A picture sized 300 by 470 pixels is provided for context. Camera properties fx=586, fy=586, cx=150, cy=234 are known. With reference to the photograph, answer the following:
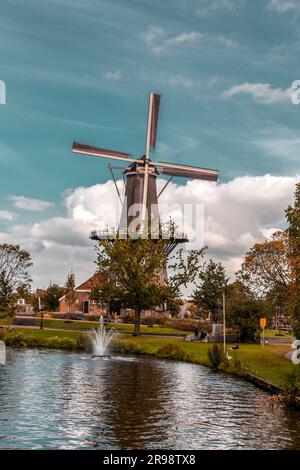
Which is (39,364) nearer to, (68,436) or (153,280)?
(68,436)

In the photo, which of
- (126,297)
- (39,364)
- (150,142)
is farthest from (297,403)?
(150,142)

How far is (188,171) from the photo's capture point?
78.6m

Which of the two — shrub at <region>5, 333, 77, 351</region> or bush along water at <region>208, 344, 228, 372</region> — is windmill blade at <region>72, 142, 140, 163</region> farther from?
bush along water at <region>208, 344, 228, 372</region>

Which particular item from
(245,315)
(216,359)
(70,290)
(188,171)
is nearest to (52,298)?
(70,290)

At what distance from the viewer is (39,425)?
19672 millimetres

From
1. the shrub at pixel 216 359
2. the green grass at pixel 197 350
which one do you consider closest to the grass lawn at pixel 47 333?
the green grass at pixel 197 350

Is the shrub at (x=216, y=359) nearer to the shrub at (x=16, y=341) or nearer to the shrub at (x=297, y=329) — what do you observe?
the shrub at (x=297, y=329)

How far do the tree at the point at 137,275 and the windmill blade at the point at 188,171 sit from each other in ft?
52.5

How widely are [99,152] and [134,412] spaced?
5648cm

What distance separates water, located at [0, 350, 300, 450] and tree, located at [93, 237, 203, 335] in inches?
945

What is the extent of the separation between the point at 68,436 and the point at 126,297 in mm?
42923

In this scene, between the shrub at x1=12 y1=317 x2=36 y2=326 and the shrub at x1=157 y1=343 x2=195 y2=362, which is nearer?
the shrub at x1=157 y1=343 x2=195 y2=362

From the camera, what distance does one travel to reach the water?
1814 cm

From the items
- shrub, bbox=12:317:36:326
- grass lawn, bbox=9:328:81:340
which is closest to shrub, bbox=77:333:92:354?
grass lawn, bbox=9:328:81:340
